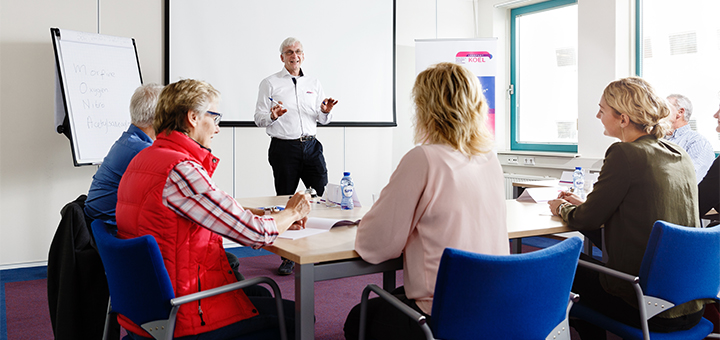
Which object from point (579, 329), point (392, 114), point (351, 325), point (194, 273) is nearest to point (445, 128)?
point (351, 325)

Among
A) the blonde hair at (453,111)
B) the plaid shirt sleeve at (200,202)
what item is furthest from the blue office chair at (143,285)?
the blonde hair at (453,111)

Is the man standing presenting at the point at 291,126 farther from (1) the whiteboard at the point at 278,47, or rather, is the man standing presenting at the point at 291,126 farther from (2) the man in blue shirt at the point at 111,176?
(2) the man in blue shirt at the point at 111,176

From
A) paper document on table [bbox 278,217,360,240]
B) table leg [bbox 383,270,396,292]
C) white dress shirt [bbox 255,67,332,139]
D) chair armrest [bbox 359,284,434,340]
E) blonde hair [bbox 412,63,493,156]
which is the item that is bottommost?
table leg [bbox 383,270,396,292]

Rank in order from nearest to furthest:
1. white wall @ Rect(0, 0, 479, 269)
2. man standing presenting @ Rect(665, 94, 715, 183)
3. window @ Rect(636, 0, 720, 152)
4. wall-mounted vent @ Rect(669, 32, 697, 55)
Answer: man standing presenting @ Rect(665, 94, 715, 183) → white wall @ Rect(0, 0, 479, 269) → window @ Rect(636, 0, 720, 152) → wall-mounted vent @ Rect(669, 32, 697, 55)

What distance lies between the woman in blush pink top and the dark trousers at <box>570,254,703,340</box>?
0.56 m

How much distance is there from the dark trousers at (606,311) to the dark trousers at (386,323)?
0.71 m

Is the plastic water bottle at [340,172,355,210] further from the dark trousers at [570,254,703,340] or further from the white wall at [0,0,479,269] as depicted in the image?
the white wall at [0,0,479,269]

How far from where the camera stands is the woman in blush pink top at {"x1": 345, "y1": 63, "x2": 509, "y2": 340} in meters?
1.48

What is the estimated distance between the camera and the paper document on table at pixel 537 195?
110 inches

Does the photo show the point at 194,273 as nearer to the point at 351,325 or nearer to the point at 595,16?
the point at 351,325

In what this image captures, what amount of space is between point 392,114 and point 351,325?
4.18 metres

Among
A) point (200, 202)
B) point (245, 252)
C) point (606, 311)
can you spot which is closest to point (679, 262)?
point (606, 311)

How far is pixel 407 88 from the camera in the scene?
5.88 meters

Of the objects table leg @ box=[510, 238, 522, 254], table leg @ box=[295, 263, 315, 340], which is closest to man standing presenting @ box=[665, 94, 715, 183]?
table leg @ box=[510, 238, 522, 254]
